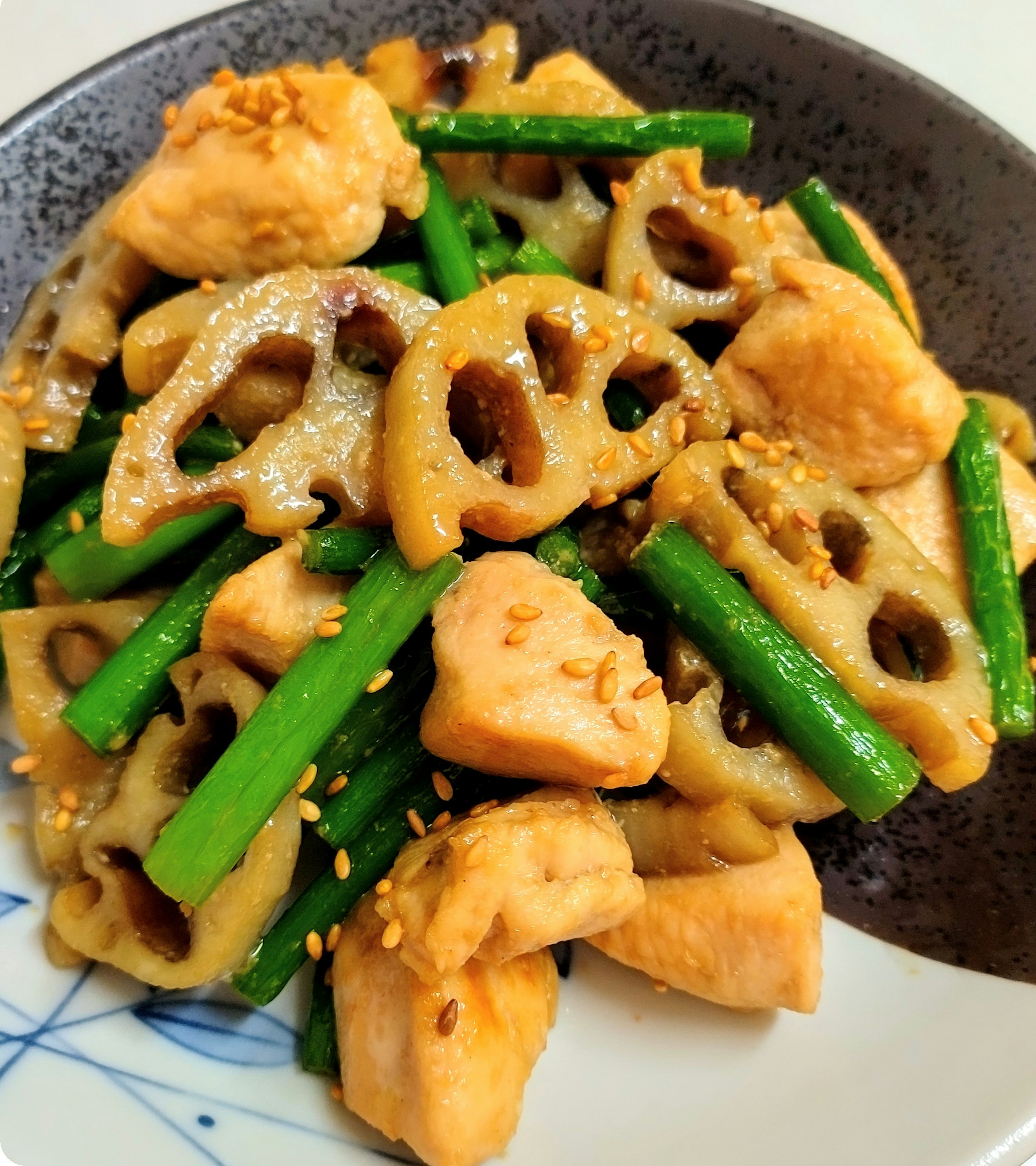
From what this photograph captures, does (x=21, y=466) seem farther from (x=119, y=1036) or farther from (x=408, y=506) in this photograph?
(x=119, y=1036)

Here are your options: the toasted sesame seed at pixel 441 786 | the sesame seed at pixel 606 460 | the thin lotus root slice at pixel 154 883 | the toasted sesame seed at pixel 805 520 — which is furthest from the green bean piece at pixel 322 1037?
the toasted sesame seed at pixel 805 520

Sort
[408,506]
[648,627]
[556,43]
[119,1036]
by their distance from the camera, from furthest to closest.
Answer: [556,43]
[648,627]
[119,1036]
[408,506]

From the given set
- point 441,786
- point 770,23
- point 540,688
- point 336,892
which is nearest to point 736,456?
point 540,688

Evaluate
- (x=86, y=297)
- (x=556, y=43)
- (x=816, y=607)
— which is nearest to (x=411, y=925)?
(x=816, y=607)

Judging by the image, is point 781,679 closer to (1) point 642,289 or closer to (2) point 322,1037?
(1) point 642,289

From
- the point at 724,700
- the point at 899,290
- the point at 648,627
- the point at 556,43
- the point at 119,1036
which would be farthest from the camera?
the point at 556,43

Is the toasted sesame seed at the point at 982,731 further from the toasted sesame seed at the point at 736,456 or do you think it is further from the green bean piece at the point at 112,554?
the green bean piece at the point at 112,554
